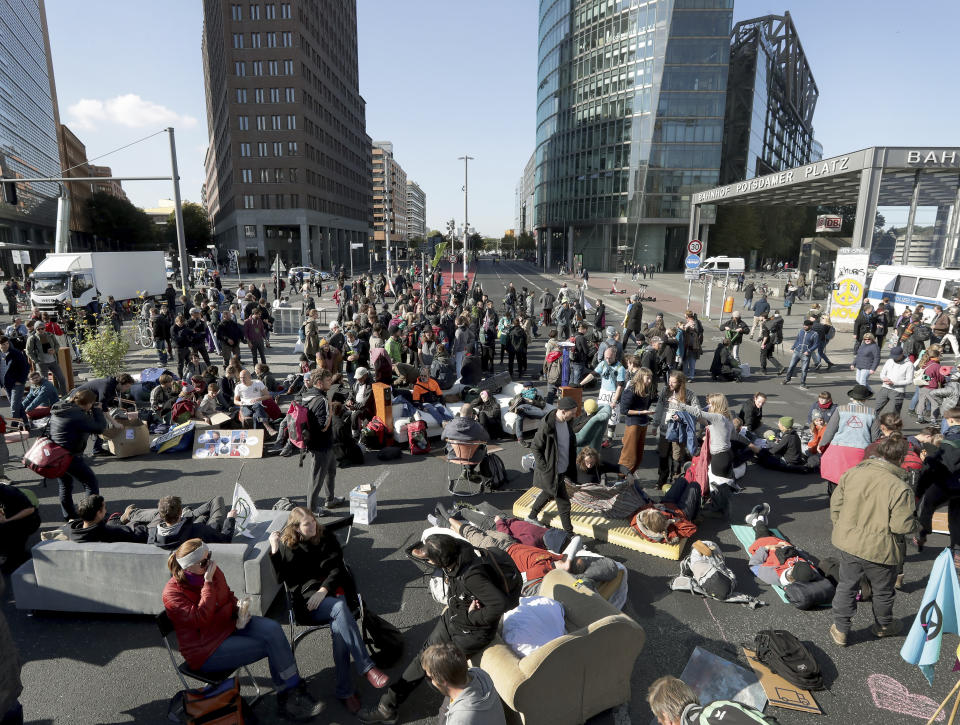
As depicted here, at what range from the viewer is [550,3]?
256 ft

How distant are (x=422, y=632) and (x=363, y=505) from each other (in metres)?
2.27

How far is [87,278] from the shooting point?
24828 mm

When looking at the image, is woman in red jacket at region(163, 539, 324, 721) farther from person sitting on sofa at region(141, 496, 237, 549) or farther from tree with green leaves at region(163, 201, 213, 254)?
tree with green leaves at region(163, 201, 213, 254)

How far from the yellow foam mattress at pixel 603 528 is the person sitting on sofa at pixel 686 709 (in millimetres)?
3257

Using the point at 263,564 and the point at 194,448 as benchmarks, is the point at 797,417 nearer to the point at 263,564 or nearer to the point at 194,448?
the point at 263,564

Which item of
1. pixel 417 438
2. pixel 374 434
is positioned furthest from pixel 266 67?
pixel 417 438

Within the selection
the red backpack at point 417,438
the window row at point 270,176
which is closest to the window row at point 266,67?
the window row at point 270,176

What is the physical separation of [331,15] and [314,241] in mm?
40721

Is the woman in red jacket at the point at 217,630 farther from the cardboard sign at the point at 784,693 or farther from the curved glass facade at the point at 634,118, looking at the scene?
the curved glass facade at the point at 634,118

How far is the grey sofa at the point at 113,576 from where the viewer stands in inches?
186

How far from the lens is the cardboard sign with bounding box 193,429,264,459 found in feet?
29.7

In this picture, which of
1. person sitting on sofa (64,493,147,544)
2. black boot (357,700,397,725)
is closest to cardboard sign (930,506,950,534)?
black boot (357,700,397,725)

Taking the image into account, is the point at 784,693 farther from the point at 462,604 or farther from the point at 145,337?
the point at 145,337

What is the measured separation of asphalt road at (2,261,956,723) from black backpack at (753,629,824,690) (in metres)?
0.15
